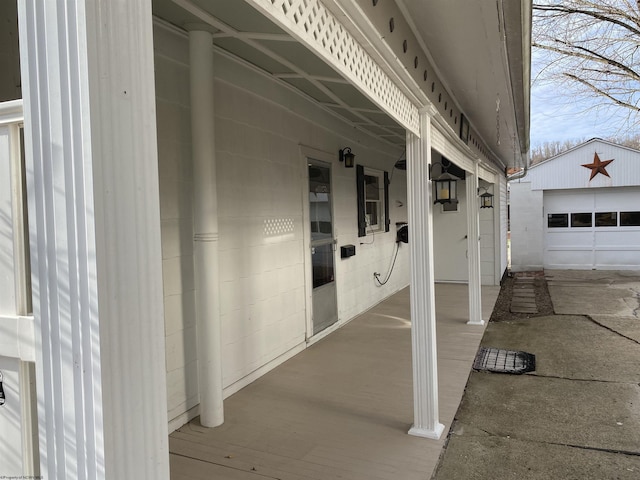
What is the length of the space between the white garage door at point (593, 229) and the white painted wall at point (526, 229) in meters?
0.37

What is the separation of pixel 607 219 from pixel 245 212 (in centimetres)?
1140

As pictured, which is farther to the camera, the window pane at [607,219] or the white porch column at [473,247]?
the window pane at [607,219]

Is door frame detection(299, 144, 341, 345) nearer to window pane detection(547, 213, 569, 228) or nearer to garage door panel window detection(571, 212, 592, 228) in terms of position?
window pane detection(547, 213, 569, 228)

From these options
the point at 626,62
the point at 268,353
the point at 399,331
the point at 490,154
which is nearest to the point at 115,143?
the point at 268,353

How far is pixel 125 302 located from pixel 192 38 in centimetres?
270

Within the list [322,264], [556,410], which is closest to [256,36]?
[322,264]

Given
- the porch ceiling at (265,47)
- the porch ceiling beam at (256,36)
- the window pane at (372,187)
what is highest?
the porch ceiling at (265,47)

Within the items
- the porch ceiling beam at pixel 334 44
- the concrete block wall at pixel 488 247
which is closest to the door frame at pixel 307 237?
the porch ceiling beam at pixel 334 44

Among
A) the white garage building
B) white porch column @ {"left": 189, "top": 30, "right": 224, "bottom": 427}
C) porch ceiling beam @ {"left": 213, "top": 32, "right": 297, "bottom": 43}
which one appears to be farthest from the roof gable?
white porch column @ {"left": 189, "top": 30, "right": 224, "bottom": 427}

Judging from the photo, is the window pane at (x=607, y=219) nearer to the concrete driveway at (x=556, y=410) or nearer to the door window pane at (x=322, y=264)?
the concrete driveway at (x=556, y=410)

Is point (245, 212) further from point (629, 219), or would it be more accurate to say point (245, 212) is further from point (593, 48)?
point (629, 219)

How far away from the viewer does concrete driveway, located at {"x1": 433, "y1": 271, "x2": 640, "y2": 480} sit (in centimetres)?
276

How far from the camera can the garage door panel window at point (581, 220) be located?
12.2m

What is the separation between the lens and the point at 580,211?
12258 millimetres
